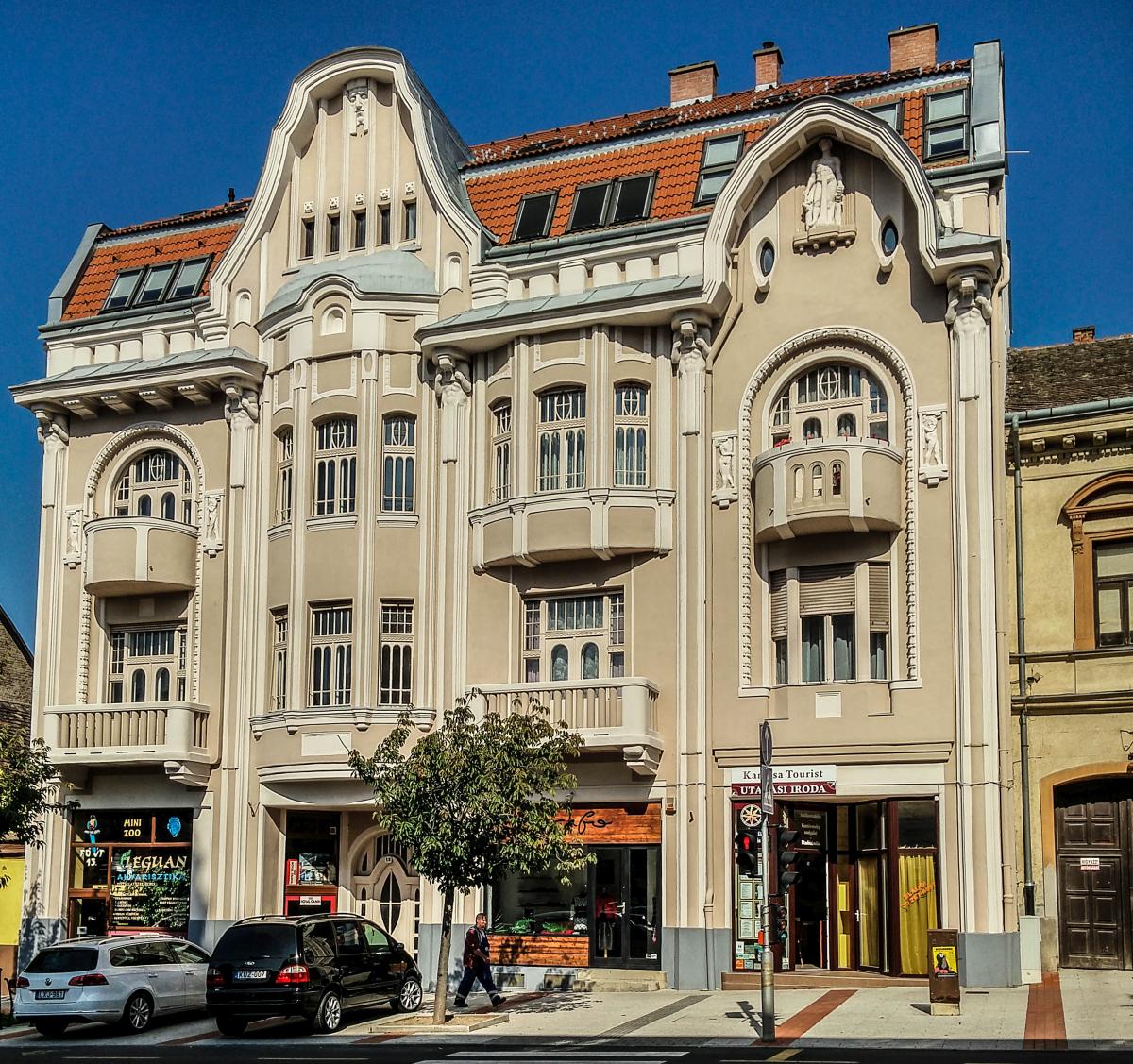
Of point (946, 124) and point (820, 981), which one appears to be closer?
point (820, 981)

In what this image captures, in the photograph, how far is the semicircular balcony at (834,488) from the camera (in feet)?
95.3

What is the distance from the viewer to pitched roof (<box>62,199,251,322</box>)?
38.3 metres

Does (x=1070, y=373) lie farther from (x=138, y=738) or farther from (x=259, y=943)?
(x=138, y=738)

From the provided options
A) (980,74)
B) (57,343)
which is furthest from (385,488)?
(980,74)

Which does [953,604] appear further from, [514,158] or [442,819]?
[514,158]

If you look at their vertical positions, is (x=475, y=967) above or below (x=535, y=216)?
below

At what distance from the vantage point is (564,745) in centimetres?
2709

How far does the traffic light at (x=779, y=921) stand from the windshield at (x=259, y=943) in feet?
23.0

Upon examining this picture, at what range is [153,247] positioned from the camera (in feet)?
128

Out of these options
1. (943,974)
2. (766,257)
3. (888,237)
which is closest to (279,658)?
(766,257)

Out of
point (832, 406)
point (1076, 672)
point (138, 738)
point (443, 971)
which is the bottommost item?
point (443, 971)

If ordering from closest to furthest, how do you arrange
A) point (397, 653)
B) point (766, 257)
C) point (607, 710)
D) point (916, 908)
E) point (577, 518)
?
point (916, 908), point (607, 710), point (577, 518), point (766, 257), point (397, 653)

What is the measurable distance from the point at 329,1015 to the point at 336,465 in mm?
11797

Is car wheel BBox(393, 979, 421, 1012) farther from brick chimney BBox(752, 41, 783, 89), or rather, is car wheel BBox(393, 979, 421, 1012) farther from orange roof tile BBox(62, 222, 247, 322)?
brick chimney BBox(752, 41, 783, 89)
